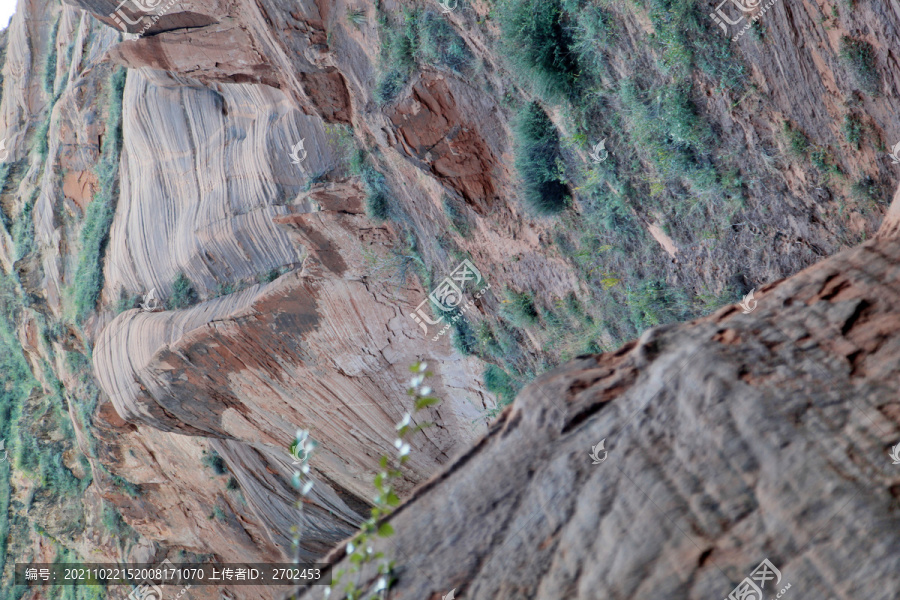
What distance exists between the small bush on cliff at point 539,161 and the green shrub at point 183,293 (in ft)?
24.1

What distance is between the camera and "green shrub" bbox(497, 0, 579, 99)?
5465 millimetres

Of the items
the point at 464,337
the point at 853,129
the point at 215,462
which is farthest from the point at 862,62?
A: the point at 215,462

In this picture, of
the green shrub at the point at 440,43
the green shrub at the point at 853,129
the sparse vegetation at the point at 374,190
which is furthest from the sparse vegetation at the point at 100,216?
the green shrub at the point at 853,129

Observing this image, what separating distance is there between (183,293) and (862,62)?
35.4 ft

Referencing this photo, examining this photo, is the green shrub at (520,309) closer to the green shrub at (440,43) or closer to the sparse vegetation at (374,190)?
the sparse vegetation at (374,190)

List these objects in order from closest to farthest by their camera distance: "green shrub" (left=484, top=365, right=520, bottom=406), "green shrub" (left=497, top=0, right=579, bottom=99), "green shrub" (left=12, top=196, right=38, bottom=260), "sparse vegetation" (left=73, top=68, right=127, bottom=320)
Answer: "green shrub" (left=497, top=0, right=579, bottom=99) < "green shrub" (left=484, top=365, right=520, bottom=406) < "sparse vegetation" (left=73, top=68, right=127, bottom=320) < "green shrub" (left=12, top=196, right=38, bottom=260)

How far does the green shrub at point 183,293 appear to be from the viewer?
35.3 feet

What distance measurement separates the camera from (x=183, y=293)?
10859 mm

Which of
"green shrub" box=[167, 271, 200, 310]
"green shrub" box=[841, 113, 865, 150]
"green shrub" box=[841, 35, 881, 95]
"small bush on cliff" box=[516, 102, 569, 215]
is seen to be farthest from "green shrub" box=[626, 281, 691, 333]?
"green shrub" box=[167, 271, 200, 310]

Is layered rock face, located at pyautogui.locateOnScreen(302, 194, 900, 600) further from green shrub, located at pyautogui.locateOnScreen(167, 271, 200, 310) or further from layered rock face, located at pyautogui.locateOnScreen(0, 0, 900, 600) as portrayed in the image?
green shrub, located at pyautogui.locateOnScreen(167, 271, 200, 310)

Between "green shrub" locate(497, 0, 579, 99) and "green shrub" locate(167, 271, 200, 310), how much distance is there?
7.95 meters

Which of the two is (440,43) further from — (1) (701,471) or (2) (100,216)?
(2) (100,216)

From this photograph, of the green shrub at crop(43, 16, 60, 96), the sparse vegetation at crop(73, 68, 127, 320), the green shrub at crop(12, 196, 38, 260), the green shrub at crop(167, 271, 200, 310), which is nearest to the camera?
the green shrub at crop(167, 271, 200, 310)

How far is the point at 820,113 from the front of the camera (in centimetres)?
399
